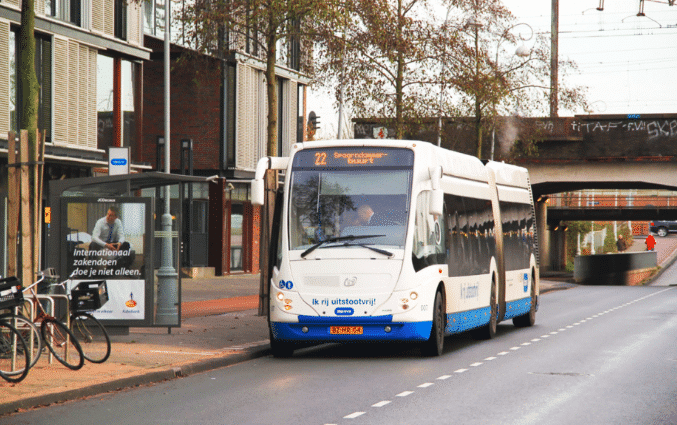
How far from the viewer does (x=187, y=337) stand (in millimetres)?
16547

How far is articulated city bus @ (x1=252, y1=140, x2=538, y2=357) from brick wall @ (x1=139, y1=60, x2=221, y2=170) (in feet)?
82.3

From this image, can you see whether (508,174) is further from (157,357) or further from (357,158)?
(157,357)

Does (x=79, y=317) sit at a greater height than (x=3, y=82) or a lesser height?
lesser

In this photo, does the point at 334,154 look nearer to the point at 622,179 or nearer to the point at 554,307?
the point at 554,307

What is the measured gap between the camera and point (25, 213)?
13336 mm

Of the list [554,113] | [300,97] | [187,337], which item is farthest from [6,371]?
[554,113]

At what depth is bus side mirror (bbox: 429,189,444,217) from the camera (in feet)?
47.0

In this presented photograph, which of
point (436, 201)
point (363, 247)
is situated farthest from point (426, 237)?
point (363, 247)

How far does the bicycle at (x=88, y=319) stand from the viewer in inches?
511

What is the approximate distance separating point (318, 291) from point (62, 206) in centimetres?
379

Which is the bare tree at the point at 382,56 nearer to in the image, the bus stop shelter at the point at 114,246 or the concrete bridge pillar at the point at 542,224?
the bus stop shelter at the point at 114,246

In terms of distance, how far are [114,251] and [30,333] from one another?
377 centimetres

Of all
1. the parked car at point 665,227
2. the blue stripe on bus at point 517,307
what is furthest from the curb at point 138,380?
the parked car at point 665,227

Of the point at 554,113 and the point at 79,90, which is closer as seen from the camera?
the point at 79,90
